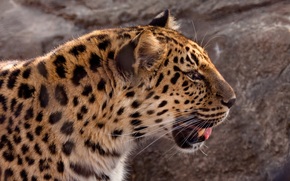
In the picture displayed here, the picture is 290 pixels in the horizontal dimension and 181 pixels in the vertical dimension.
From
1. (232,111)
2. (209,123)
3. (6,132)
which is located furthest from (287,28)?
(6,132)

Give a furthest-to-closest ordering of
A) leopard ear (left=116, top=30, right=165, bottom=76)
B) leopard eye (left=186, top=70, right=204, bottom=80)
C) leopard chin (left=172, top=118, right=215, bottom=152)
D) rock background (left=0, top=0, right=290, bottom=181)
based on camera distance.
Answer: rock background (left=0, top=0, right=290, bottom=181) → leopard chin (left=172, top=118, right=215, bottom=152) → leopard eye (left=186, top=70, right=204, bottom=80) → leopard ear (left=116, top=30, right=165, bottom=76)

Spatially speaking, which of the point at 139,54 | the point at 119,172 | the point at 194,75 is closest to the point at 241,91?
the point at 194,75

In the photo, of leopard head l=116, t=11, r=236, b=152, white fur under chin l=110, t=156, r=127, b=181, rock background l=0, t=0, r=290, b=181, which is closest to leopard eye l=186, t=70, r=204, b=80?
leopard head l=116, t=11, r=236, b=152

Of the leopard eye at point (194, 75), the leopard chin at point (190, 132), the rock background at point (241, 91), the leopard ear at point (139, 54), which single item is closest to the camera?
the leopard ear at point (139, 54)

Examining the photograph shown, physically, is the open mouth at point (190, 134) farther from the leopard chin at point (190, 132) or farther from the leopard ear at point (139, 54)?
the leopard ear at point (139, 54)

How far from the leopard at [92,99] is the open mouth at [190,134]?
0.59 ft

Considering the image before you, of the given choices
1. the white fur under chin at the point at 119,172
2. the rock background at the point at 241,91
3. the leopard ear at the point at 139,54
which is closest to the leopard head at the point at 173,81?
the leopard ear at the point at 139,54

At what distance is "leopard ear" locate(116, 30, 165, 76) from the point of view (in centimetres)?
443

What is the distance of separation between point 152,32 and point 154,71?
11.5 inches

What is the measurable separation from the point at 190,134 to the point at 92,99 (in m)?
0.92

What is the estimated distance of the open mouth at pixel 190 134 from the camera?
495cm

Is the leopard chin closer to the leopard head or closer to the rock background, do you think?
the leopard head

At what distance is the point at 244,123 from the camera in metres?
6.75

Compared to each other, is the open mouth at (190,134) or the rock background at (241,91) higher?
the open mouth at (190,134)
